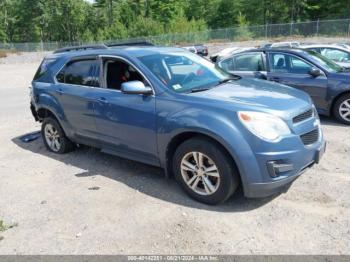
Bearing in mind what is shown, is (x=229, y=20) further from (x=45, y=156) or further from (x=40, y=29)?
(x=45, y=156)

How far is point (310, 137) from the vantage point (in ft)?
13.5

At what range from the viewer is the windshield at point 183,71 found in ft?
15.1

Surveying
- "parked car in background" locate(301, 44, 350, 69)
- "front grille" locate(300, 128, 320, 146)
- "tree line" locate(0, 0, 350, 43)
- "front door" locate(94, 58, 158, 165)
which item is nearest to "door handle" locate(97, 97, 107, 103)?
"front door" locate(94, 58, 158, 165)

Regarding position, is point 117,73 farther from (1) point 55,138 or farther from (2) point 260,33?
(2) point 260,33

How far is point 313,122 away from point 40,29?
3078 inches

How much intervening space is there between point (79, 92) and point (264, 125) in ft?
9.80

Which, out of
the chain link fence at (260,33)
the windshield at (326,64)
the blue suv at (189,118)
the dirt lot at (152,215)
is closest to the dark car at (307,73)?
the windshield at (326,64)

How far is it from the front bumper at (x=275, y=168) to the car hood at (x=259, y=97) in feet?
1.40

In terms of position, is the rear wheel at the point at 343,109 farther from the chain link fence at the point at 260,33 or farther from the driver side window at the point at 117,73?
the chain link fence at the point at 260,33

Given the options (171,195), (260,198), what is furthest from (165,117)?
(260,198)

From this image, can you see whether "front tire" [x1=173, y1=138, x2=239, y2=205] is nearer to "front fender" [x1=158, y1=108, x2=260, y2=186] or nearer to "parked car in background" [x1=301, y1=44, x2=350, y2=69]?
"front fender" [x1=158, y1=108, x2=260, y2=186]

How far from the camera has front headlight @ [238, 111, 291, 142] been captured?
12.2 ft

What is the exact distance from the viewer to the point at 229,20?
67562mm

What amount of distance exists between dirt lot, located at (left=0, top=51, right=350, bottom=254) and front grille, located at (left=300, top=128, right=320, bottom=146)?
2.24 feet
